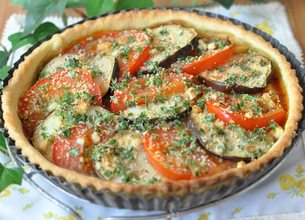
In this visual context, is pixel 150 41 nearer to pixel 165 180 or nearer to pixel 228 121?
pixel 228 121

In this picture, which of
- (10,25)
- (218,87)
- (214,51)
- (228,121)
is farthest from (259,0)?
(10,25)

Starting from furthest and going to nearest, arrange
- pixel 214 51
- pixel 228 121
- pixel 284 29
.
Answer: pixel 284 29, pixel 214 51, pixel 228 121

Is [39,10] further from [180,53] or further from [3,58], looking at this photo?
[180,53]

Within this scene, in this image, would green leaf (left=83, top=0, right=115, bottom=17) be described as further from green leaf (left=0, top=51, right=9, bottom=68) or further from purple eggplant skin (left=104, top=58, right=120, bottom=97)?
purple eggplant skin (left=104, top=58, right=120, bottom=97)

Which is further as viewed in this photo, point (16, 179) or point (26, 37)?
point (26, 37)

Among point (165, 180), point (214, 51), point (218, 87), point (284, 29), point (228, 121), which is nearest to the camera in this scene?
point (165, 180)

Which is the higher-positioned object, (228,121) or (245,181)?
(228,121)

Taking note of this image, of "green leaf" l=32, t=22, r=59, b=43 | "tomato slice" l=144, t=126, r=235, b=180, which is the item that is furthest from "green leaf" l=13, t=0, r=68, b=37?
"tomato slice" l=144, t=126, r=235, b=180
